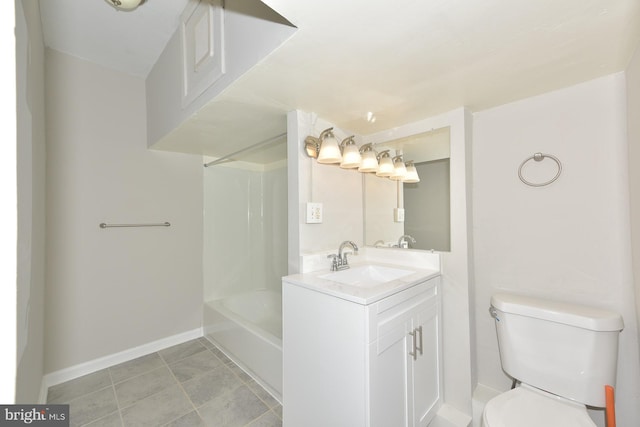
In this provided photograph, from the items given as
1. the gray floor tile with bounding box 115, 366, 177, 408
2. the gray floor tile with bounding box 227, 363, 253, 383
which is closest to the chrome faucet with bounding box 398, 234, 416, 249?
the gray floor tile with bounding box 227, 363, 253, 383

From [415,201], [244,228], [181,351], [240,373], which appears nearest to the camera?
[415,201]

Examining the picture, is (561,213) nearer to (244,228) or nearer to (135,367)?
(244,228)

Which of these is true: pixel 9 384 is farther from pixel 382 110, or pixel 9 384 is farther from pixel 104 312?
pixel 382 110

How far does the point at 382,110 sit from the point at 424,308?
1.25 m

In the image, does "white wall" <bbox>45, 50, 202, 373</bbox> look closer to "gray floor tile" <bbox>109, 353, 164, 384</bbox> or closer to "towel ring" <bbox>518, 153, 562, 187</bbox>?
"gray floor tile" <bbox>109, 353, 164, 384</bbox>

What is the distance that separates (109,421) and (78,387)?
57 cm

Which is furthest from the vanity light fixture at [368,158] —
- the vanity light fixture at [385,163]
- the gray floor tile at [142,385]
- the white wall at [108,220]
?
the gray floor tile at [142,385]

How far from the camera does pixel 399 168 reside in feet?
6.15

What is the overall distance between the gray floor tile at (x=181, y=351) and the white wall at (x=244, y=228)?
0.43m

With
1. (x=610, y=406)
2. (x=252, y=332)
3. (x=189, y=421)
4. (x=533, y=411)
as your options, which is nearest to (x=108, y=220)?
(x=252, y=332)

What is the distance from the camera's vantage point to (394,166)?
188cm

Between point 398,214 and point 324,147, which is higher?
point 324,147

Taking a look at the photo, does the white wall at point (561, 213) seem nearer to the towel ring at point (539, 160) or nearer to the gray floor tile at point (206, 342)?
the towel ring at point (539, 160)

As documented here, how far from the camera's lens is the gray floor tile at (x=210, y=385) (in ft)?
5.58
